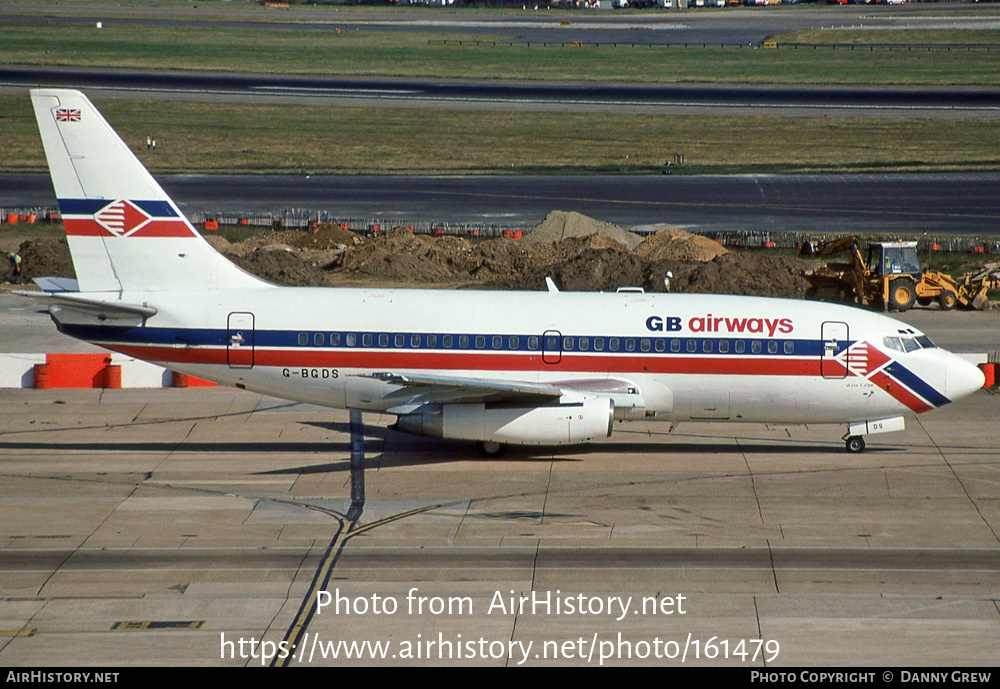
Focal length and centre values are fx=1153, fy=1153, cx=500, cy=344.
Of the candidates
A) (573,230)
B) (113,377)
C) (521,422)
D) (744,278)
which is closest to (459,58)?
(573,230)

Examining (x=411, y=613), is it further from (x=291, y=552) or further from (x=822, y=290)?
(x=822, y=290)

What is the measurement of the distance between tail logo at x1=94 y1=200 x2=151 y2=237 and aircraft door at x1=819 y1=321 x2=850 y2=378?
17.4 meters

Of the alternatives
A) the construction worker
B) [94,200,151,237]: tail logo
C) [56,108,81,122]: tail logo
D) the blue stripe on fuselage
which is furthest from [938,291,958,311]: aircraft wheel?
the construction worker

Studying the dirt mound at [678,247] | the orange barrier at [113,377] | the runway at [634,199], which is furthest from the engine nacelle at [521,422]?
the runway at [634,199]

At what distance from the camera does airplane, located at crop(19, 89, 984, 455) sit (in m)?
28.9

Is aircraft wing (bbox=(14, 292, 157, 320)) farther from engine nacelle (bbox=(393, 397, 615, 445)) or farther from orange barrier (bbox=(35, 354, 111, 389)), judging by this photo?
orange barrier (bbox=(35, 354, 111, 389))

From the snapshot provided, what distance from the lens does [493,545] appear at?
23.0 metres

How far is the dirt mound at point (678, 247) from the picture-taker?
5291 centimetres

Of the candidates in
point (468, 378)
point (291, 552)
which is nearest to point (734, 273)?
point (468, 378)

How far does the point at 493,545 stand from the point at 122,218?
1341cm

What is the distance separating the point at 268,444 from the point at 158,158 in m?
55.1

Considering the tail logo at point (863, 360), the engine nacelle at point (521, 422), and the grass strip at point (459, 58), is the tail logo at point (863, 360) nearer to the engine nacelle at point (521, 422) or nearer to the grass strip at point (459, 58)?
the engine nacelle at point (521, 422)

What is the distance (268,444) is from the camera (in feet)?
102

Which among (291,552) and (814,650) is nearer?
(814,650)
